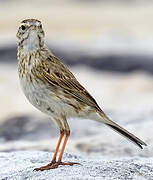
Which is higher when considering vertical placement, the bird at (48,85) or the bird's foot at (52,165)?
the bird at (48,85)

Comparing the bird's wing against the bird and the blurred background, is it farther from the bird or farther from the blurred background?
the blurred background

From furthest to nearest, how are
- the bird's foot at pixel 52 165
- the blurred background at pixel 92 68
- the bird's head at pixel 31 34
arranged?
the blurred background at pixel 92 68
the bird's head at pixel 31 34
the bird's foot at pixel 52 165

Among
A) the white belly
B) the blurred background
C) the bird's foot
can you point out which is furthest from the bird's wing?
the blurred background

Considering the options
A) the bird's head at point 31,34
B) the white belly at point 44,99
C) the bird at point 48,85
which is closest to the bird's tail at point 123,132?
the bird at point 48,85

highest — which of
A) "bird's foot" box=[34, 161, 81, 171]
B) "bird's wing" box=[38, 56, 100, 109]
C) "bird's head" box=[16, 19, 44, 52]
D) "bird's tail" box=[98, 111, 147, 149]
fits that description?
"bird's head" box=[16, 19, 44, 52]

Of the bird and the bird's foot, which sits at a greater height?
the bird

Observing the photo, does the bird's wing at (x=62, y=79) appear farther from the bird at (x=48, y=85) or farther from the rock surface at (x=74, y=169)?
the rock surface at (x=74, y=169)

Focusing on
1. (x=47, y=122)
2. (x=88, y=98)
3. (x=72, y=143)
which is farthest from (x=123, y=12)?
Answer: (x=88, y=98)
